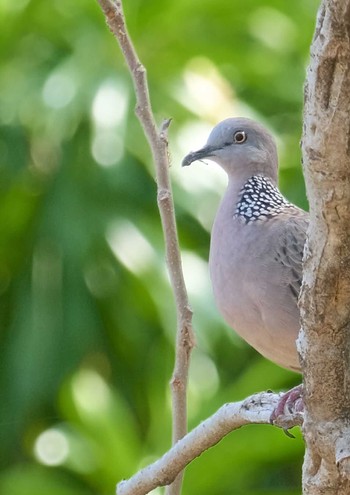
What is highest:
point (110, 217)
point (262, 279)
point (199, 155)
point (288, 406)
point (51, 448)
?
point (110, 217)

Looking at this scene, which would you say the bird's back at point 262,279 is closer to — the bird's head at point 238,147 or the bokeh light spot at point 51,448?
the bird's head at point 238,147

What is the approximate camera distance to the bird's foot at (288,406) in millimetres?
2350

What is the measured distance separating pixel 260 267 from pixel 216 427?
70 centimetres

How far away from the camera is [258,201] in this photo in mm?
3346

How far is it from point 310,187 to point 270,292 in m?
1.22

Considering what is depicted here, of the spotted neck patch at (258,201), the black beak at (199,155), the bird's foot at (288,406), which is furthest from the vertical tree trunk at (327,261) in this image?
the black beak at (199,155)

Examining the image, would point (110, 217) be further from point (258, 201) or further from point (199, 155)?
point (258, 201)

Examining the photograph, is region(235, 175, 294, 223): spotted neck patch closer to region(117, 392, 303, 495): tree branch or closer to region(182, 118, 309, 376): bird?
region(182, 118, 309, 376): bird

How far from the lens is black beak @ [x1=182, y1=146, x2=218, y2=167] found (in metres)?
3.43

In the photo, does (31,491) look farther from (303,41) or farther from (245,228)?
(303,41)

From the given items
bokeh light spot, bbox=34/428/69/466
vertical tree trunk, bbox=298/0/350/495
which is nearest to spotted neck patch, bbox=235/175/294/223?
vertical tree trunk, bbox=298/0/350/495

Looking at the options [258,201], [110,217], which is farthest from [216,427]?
[110,217]

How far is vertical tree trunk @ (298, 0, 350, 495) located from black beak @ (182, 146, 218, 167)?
4.90 ft

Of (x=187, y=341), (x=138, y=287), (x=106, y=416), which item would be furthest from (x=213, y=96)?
(x=187, y=341)
